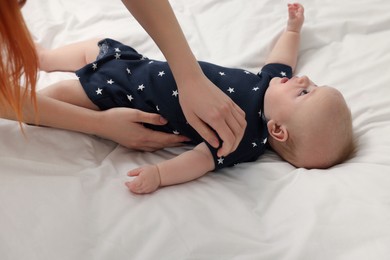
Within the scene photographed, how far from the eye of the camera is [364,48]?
113 centimetres

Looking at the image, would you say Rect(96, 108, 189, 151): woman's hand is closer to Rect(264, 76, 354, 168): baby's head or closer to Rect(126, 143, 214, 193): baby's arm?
Rect(126, 143, 214, 193): baby's arm

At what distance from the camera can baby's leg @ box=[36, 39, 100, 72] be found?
113 centimetres

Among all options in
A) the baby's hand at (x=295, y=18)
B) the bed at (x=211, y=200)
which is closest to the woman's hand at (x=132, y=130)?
the bed at (x=211, y=200)

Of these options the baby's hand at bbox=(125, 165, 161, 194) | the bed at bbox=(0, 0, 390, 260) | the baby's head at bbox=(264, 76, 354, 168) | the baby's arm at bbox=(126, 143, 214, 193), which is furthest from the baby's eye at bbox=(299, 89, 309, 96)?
the baby's hand at bbox=(125, 165, 161, 194)

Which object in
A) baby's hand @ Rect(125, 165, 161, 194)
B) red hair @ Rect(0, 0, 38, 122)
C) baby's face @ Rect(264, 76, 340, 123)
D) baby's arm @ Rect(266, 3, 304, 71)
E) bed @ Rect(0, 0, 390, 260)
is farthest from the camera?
baby's arm @ Rect(266, 3, 304, 71)

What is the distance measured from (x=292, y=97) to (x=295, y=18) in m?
0.32

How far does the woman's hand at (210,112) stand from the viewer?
72cm

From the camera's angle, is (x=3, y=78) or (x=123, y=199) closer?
(x=3, y=78)

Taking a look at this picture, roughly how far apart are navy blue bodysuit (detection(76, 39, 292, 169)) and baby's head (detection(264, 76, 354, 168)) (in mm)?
42

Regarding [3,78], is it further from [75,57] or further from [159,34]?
[75,57]

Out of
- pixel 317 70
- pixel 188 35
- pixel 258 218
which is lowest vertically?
pixel 258 218

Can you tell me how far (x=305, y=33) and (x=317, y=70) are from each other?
143 mm

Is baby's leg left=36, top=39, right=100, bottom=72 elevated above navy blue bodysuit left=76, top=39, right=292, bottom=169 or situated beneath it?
elevated above

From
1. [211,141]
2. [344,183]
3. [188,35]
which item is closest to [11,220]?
[211,141]
